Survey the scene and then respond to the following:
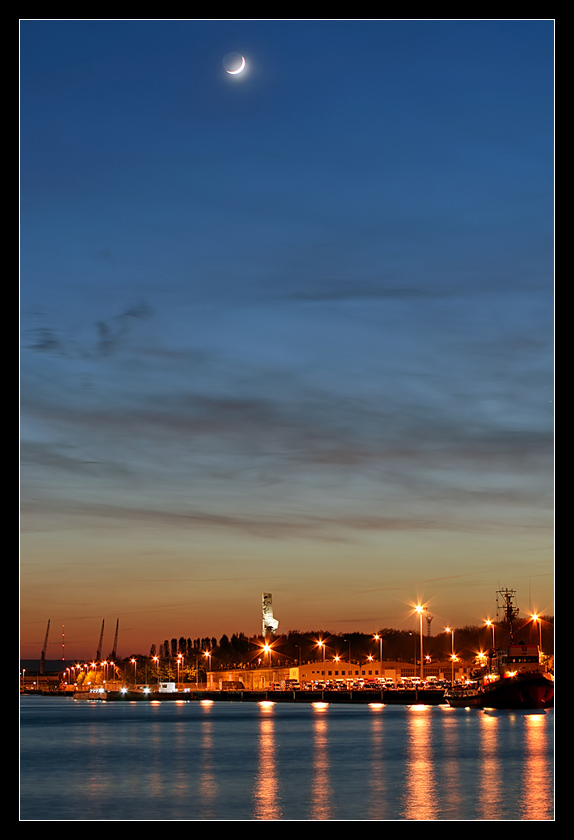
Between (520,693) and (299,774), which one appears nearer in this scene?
(299,774)

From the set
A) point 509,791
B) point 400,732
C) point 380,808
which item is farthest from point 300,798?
point 400,732

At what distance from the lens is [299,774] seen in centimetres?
5497

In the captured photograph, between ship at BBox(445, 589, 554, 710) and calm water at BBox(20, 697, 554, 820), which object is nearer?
calm water at BBox(20, 697, 554, 820)

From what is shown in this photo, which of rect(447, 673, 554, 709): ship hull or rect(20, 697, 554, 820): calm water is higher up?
rect(20, 697, 554, 820): calm water

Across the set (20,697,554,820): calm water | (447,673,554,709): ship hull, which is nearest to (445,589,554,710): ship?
(447,673,554,709): ship hull

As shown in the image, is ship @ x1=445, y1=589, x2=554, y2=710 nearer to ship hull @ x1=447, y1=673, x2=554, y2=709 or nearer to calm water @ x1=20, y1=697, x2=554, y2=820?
ship hull @ x1=447, y1=673, x2=554, y2=709

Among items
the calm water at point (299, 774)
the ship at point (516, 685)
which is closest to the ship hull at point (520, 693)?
the ship at point (516, 685)

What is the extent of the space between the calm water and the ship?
12.0m

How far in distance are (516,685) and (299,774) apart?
6649 centimetres

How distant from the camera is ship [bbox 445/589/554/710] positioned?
115062 millimetres

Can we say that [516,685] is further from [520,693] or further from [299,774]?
[299,774]

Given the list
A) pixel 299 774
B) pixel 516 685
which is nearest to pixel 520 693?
pixel 516 685
